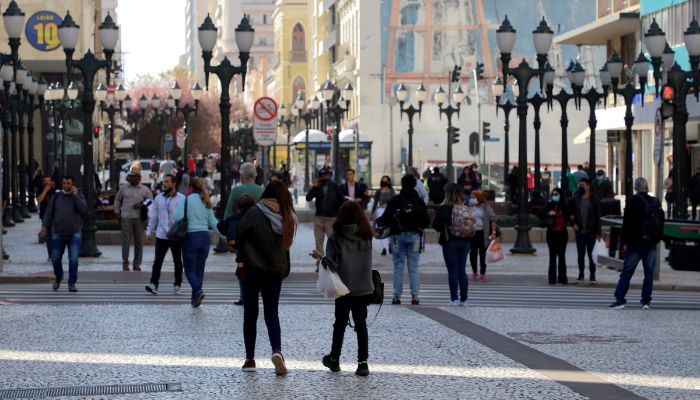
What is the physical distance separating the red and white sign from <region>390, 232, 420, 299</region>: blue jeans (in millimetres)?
11585

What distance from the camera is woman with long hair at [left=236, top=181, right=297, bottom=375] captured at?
1332 cm

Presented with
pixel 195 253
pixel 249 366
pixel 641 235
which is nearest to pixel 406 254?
pixel 195 253

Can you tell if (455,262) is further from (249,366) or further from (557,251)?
(249,366)

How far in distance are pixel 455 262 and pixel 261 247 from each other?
26.4ft

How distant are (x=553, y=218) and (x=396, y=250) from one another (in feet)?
16.2

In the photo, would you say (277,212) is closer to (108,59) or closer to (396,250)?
(396,250)

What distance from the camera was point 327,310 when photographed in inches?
768

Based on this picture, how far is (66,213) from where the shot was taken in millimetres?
22547

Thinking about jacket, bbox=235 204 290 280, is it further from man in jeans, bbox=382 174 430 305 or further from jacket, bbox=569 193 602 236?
jacket, bbox=569 193 602 236

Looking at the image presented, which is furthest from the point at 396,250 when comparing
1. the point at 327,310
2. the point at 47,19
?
the point at 47,19

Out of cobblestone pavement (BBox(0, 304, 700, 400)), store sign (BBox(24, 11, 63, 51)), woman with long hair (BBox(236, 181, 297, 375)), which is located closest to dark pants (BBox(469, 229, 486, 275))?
cobblestone pavement (BBox(0, 304, 700, 400))

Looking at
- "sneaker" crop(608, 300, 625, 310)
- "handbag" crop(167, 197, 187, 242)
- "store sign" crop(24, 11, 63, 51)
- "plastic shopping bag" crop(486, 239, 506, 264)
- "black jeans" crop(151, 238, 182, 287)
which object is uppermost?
"store sign" crop(24, 11, 63, 51)

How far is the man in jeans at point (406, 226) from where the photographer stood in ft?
67.2

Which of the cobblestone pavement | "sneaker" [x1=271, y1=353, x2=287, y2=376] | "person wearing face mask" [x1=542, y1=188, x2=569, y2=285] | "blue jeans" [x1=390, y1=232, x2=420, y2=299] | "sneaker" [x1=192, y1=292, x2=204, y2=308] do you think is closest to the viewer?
the cobblestone pavement
